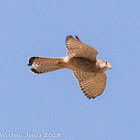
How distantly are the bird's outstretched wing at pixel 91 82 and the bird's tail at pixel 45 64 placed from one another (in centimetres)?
101

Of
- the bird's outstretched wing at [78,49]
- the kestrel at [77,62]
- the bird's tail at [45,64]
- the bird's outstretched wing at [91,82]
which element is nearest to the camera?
the bird's outstretched wing at [78,49]

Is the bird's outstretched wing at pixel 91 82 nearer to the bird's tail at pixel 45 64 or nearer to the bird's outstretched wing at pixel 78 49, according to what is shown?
the bird's outstretched wing at pixel 78 49

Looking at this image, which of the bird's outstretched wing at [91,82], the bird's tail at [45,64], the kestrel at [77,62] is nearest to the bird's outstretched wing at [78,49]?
the kestrel at [77,62]

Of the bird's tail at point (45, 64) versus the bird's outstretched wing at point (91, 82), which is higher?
the bird's tail at point (45, 64)

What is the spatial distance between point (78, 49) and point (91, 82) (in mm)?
1616

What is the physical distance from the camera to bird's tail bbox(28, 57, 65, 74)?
12.3 m

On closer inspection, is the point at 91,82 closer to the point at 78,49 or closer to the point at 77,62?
the point at 77,62

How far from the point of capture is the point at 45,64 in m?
12.3

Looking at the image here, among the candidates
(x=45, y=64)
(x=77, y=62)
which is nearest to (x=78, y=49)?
(x=77, y=62)

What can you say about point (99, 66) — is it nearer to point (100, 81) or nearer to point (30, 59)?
point (100, 81)

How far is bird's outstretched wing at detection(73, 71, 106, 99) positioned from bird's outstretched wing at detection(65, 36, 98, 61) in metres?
0.88

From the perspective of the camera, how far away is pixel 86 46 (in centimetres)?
1202

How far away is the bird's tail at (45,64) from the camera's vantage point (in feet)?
40.2

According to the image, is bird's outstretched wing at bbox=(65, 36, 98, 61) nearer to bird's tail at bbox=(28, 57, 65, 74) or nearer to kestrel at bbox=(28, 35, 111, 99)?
kestrel at bbox=(28, 35, 111, 99)
